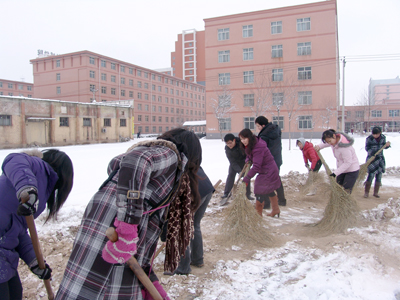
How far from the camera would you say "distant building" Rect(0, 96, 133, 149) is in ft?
73.2

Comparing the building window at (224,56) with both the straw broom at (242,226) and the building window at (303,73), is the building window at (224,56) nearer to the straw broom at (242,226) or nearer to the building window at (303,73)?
the building window at (303,73)

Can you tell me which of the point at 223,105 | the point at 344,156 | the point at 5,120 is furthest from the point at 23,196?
the point at 223,105

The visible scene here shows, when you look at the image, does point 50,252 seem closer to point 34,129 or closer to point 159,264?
point 159,264

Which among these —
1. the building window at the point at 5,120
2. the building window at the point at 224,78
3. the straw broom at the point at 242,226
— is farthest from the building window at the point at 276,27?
the straw broom at the point at 242,226

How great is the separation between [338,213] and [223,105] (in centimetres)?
2644

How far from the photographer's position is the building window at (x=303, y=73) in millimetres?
30906

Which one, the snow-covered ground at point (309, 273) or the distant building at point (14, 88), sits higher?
the distant building at point (14, 88)

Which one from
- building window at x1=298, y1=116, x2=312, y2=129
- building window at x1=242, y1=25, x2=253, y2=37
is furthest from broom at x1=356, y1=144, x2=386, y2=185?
building window at x1=242, y1=25, x2=253, y2=37

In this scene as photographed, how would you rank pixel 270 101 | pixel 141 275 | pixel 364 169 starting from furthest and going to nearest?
pixel 270 101 → pixel 364 169 → pixel 141 275

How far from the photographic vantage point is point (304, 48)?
31125 millimetres

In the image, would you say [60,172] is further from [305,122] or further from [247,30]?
[247,30]

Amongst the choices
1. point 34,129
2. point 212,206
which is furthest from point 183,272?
point 34,129

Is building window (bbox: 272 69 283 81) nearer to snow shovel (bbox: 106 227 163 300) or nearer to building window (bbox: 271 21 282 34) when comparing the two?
building window (bbox: 271 21 282 34)

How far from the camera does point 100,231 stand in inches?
58.8
